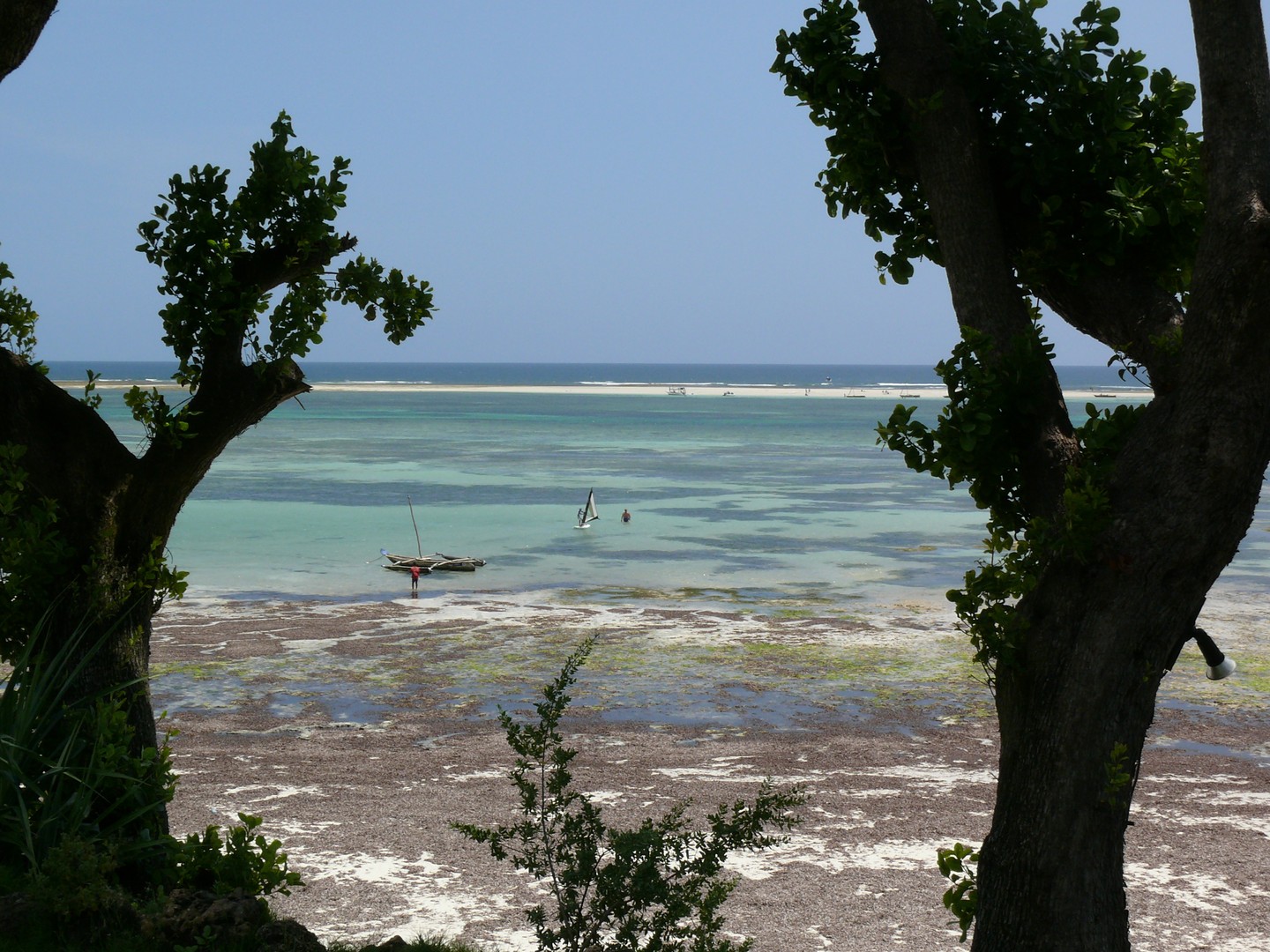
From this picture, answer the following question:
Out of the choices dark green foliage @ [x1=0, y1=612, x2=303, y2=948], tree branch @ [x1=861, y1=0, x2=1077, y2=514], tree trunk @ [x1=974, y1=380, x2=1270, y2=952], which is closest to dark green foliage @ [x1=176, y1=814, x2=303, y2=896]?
dark green foliage @ [x1=0, y1=612, x2=303, y2=948]

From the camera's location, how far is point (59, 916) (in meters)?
4.58

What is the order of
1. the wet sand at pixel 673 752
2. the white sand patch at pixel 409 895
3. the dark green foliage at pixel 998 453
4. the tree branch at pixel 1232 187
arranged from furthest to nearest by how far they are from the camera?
1. the wet sand at pixel 673 752
2. the white sand patch at pixel 409 895
3. the dark green foliage at pixel 998 453
4. the tree branch at pixel 1232 187

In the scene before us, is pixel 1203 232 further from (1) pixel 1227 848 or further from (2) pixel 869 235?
(1) pixel 1227 848

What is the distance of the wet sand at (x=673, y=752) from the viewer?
792 centimetres

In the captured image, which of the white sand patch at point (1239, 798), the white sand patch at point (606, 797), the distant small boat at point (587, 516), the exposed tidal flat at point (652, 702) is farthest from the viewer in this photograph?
the distant small boat at point (587, 516)

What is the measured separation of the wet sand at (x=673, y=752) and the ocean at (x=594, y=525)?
2339 mm

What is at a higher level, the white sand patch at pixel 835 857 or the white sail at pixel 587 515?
the white sail at pixel 587 515

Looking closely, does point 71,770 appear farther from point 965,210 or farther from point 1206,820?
point 1206,820

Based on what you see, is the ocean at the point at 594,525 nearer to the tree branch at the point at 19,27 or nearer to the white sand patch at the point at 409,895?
the white sand patch at the point at 409,895

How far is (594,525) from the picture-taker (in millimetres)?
30250

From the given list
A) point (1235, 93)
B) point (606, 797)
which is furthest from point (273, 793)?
point (1235, 93)

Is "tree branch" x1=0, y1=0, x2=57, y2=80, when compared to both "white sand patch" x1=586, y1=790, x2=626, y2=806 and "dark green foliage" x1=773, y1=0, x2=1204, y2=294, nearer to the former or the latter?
"dark green foliage" x1=773, y1=0, x2=1204, y2=294

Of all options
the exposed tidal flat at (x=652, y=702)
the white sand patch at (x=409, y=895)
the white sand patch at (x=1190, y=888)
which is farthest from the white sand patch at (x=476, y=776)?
the white sand patch at (x=1190, y=888)

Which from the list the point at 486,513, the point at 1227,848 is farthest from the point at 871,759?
the point at 486,513
